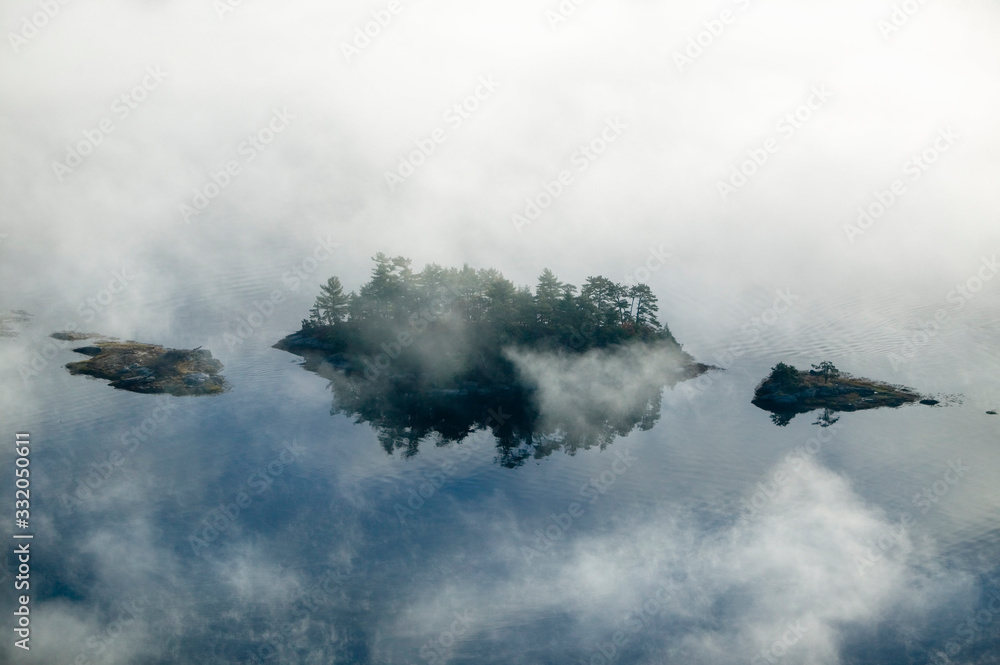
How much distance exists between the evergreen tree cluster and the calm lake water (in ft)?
38.1

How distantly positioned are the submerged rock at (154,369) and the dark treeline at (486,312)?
61.4 feet

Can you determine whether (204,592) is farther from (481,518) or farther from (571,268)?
(571,268)

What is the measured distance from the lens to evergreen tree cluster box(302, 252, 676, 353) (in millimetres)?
111438

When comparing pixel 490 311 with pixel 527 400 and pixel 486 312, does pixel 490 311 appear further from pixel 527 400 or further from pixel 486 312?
pixel 527 400

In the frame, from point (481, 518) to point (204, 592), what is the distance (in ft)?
85.5

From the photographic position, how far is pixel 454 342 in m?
112

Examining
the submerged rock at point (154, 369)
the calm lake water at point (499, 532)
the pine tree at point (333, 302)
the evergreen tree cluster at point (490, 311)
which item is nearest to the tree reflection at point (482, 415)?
the calm lake water at point (499, 532)

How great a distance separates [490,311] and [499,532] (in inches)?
1636

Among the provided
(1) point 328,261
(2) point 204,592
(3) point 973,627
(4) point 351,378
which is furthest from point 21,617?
(1) point 328,261

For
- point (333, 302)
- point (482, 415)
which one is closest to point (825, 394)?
point (482, 415)

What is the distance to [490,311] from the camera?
11181cm

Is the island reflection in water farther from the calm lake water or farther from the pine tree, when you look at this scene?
the pine tree

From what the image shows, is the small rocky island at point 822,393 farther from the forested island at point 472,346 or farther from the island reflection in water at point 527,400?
the forested island at point 472,346

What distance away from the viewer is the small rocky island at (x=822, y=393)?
10488cm
